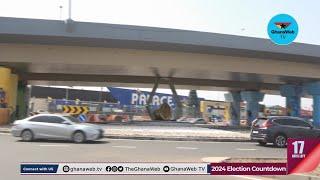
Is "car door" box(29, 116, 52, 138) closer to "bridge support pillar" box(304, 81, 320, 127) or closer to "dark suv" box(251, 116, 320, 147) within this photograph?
"dark suv" box(251, 116, 320, 147)

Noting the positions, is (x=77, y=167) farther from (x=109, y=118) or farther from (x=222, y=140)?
(x=109, y=118)

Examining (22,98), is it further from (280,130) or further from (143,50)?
(280,130)

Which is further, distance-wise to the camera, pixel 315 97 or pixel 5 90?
pixel 315 97

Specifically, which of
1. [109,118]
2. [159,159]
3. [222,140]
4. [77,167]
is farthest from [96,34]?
[77,167]

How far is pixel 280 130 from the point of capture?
2644 centimetres

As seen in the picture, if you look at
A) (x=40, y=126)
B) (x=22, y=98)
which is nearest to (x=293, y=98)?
(x=22, y=98)

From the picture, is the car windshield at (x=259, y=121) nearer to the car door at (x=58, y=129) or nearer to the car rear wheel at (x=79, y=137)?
the car rear wheel at (x=79, y=137)

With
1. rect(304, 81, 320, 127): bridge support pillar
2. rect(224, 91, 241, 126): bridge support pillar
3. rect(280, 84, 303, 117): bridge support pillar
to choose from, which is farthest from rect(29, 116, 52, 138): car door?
rect(224, 91, 241, 126): bridge support pillar

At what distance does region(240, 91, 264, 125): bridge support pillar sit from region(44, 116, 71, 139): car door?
51.8 m

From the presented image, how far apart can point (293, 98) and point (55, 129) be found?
4073cm

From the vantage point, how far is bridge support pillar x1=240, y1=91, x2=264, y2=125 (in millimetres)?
73562

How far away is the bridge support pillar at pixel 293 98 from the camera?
5981cm

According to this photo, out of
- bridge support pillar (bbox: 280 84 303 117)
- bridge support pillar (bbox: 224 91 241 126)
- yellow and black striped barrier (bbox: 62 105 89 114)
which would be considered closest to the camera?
yellow and black striped barrier (bbox: 62 105 89 114)

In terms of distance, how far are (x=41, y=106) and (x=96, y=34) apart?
6032 centimetres
